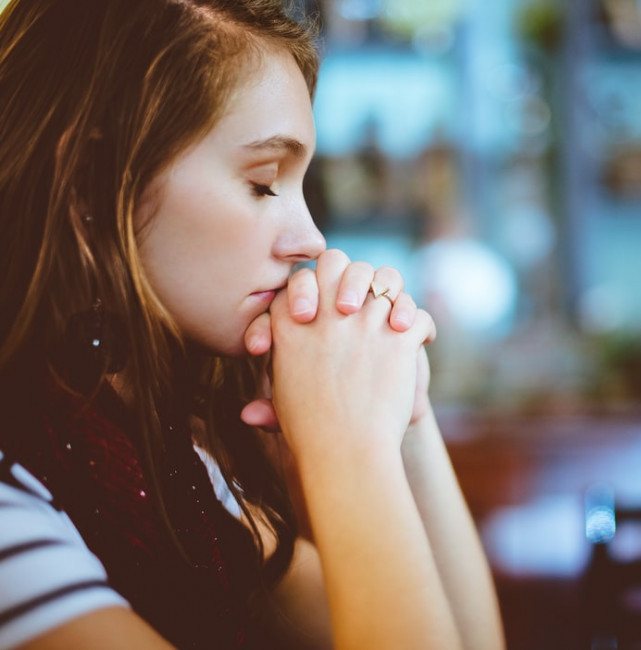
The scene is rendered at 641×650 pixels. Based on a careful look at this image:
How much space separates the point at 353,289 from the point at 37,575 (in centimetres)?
45

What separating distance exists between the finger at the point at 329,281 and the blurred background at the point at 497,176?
2.02m

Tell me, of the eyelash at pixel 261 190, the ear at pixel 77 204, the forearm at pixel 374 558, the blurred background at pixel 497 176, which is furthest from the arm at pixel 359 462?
the blurred background at pixel 497 176

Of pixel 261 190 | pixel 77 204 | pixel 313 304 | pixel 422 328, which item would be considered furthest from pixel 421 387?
pixel 77 204

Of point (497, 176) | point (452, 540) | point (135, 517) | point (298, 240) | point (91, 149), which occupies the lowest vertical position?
point (497, 176)

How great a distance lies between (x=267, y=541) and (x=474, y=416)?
1.46m

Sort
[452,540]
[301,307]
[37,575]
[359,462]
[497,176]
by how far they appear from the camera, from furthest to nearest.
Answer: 1. [497,176]
2. [452,540]
3. [301,307]
4. [359,462]
5. [37,575]

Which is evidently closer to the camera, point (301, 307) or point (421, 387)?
point (301, 307)

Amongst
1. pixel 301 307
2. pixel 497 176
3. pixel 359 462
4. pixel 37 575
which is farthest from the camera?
pixel 497 176

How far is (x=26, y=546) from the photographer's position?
640 millimetres

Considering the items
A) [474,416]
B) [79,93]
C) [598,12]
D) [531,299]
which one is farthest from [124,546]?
[598,12]

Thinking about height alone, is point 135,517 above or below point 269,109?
below

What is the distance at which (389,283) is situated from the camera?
3.12ft

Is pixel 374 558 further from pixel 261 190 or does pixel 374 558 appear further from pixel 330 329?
pixel 261 190

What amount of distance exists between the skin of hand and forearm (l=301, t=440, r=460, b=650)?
0.17 metres
